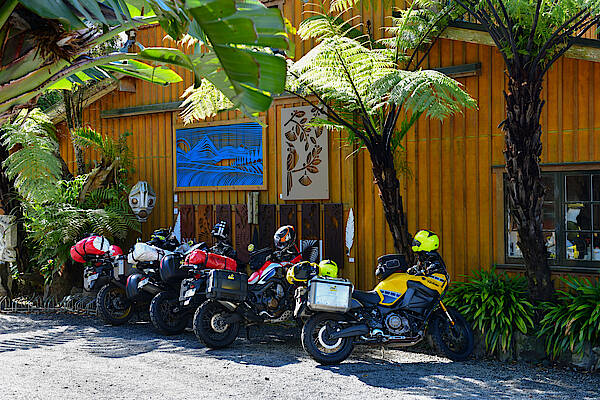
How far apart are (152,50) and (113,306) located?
7324 mm

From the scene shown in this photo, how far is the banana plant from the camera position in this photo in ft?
9.45

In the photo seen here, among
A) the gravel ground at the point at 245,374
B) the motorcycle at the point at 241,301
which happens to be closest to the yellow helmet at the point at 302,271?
the motorcycle at the point at 241,301

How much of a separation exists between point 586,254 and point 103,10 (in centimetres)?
710

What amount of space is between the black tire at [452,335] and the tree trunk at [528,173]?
950 millimetres

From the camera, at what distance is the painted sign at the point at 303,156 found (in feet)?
35.8

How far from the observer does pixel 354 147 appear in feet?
34.9

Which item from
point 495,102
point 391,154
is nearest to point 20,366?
point 391,154

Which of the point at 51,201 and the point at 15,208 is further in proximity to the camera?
the point at 15,208

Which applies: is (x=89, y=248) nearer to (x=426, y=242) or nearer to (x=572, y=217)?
(x=426, y=242)

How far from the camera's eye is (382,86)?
7.66 meters

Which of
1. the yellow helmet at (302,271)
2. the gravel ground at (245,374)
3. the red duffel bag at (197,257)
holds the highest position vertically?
the red duffel bag at (197,257)

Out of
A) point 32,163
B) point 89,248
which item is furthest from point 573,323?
point 32,163

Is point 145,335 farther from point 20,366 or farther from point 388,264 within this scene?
point 388,264

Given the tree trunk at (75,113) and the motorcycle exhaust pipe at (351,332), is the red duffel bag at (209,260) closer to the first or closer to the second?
the motorcycle exhaust pipe at (351,332)
